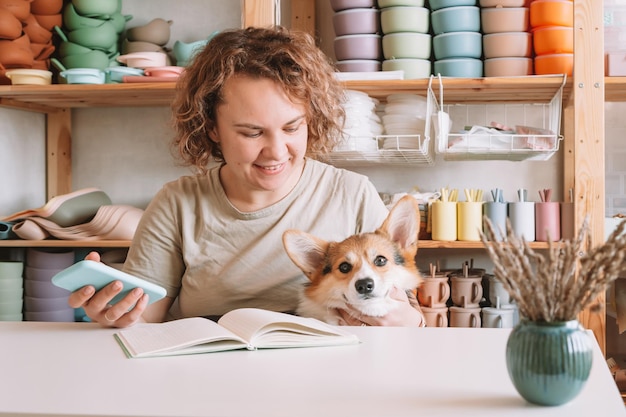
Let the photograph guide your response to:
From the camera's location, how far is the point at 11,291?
8.26ft

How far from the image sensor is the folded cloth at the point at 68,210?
2549mm

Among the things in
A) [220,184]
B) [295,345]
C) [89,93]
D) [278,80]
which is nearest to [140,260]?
[220,184]

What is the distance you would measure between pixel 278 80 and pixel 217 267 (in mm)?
462

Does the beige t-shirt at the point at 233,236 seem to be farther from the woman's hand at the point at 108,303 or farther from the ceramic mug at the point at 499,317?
the ceramic mug at the point at 499,317

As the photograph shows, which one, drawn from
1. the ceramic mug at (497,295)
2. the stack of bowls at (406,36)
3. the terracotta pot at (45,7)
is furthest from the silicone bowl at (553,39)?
the terracotta pot at (45,7)

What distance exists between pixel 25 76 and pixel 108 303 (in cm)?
151

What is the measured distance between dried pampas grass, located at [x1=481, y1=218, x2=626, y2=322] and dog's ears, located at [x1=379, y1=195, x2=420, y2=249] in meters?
0.64

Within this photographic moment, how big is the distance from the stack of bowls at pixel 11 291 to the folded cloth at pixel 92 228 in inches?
4.7

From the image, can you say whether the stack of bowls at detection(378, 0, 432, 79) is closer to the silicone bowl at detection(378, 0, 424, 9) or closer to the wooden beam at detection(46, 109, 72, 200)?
the silicone bowl at detection(378, 0, 424, 9)

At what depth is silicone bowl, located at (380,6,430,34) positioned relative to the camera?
237 cm

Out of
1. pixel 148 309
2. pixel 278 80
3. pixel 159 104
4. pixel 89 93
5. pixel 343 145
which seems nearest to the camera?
pixel 278 80

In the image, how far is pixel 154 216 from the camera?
5.65 ft

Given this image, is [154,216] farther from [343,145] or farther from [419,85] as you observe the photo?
[419,85]

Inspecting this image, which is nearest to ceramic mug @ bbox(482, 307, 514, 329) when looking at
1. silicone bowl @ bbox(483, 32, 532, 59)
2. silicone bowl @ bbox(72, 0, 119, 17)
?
silicone bowl @ bbox(483, 32, 532, 59)
